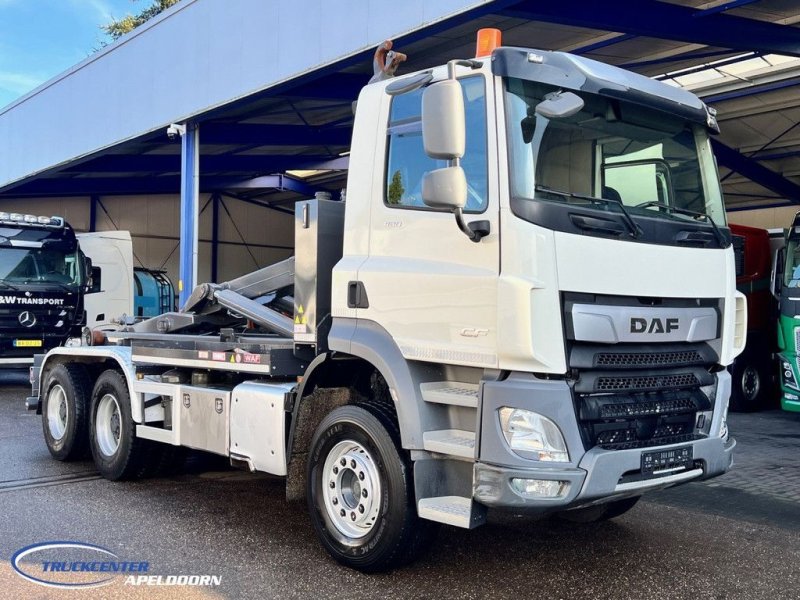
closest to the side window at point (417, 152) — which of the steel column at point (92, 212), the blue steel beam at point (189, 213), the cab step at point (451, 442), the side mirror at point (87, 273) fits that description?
the cab step at point (451, 442)

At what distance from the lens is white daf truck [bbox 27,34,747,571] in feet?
13.5

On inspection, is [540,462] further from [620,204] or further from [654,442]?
[620,204]

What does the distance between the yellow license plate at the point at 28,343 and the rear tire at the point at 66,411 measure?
640 centimetres

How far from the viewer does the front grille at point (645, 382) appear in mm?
4348

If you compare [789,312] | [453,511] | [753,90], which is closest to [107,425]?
[453,511]

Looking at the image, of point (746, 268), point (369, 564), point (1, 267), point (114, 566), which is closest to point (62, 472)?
point (114, 566)

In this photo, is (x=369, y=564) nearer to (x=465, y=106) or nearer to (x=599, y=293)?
(x=599, y=293)

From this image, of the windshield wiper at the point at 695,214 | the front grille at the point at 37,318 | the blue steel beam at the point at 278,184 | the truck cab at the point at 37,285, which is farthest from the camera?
the blue steel beam at the point at 278,184

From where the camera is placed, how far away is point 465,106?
175 inches

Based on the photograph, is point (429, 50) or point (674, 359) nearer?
point (674, 359)

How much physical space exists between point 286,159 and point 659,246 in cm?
1892

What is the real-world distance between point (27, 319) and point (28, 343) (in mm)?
422

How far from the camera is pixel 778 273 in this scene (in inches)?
470

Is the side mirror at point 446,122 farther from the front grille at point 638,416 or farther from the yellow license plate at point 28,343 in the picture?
the yellow license plate at point 28,343
